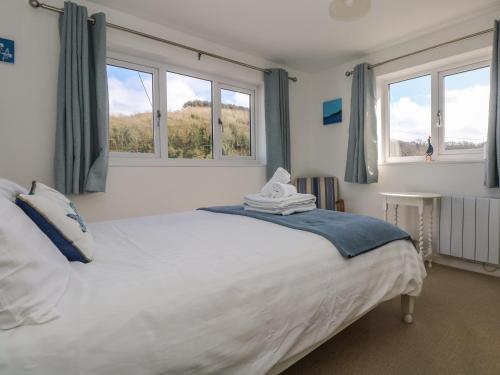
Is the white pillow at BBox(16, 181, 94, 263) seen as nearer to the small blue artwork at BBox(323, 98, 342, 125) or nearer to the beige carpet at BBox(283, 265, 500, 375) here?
the beige carpet at BBox(283, 265, 500, 375)

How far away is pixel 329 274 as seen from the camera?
1.18 m

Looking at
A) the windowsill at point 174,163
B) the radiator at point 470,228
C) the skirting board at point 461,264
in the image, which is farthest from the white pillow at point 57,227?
the skirting board at point 461,264

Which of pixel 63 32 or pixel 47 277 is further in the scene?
pixel 63 32

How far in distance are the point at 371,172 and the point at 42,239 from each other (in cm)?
315

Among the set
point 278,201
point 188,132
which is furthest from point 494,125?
point 188,132

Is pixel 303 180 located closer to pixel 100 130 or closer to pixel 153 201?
pixel 153 201

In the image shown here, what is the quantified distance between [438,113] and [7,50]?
382 cm

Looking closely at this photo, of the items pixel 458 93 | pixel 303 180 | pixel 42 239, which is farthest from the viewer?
pixel 303 180

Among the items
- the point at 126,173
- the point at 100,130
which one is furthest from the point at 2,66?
the point at 126,173

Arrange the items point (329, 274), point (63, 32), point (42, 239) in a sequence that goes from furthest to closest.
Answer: point (63, 32) < point (329, 274) < point (42, 239)

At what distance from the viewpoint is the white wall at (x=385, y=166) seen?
266 centimetres

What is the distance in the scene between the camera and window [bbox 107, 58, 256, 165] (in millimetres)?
2652

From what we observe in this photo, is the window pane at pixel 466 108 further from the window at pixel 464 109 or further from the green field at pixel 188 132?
the green field at pixel 188 132

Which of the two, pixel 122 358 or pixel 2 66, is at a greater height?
pixel 2 66
